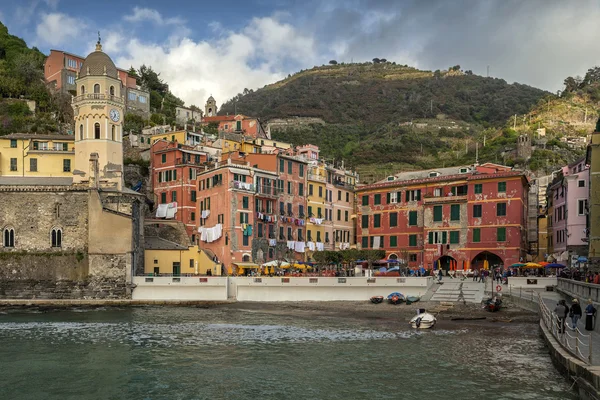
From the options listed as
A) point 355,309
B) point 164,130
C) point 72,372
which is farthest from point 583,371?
point 164,130

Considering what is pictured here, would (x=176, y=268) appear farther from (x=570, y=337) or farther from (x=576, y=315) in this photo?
(x=570, y=337)

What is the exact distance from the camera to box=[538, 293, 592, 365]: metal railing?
2140 cm

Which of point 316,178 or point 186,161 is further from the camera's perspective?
point 316,178

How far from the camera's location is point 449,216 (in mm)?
62688

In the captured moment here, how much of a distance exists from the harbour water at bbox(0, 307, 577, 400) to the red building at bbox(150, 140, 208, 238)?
27869 mm

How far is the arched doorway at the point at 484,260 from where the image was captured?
6028 cm

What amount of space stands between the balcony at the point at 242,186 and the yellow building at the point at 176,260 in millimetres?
7249

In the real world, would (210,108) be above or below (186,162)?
above

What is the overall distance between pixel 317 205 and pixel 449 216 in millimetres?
15798

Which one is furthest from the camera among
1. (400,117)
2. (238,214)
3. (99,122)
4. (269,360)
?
(400,117)

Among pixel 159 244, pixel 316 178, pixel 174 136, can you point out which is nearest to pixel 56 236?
pixel 159 244

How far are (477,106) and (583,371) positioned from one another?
163 meters

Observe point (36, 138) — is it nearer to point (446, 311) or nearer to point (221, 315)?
point (221, 315)

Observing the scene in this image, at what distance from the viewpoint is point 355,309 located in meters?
46.5
